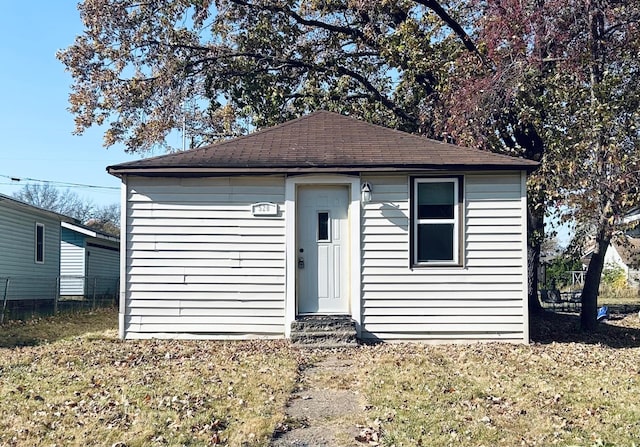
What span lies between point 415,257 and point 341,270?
3.83 feet

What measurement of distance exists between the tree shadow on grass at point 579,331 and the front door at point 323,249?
11.1 feet

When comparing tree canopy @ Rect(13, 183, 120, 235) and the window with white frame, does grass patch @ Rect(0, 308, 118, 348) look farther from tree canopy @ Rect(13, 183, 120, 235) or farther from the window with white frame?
tree canopy @ Rect(13, 183, 120, 235)

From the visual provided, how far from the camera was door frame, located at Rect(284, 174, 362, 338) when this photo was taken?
9.75m

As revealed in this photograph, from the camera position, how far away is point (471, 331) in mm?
9750

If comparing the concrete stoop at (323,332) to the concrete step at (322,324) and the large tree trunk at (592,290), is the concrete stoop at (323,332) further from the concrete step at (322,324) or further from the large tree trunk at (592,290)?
the large tree trunk at (592,290)

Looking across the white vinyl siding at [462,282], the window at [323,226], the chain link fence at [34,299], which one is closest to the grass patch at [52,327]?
the chain link fence at [34,299]

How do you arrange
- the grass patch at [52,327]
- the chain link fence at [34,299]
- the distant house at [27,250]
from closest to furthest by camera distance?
the grass patch at [52,327] → the chain link fence at [34,299] → the distant house at [27,250]

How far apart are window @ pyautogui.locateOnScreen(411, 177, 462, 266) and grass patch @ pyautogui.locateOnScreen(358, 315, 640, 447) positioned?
141cm

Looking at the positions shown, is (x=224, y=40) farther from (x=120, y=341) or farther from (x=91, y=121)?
(x=120, y=341)

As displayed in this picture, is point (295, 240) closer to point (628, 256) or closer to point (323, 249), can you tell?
point (323, 249)

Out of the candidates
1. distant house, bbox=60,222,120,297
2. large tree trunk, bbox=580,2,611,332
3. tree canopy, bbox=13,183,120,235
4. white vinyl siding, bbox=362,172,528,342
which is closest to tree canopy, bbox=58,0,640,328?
large tree trunk, bbox=580,2,611,332

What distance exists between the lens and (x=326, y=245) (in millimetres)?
→ 10023

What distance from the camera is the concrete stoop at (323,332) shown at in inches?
369

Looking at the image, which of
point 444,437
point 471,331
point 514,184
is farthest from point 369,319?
point 444,437
